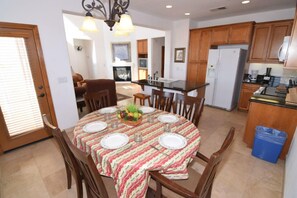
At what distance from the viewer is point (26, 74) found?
239 cm

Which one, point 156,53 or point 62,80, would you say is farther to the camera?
point 156,53

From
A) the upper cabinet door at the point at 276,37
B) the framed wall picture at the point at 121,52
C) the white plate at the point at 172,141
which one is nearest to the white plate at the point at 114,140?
the white plate at the point at 172,141

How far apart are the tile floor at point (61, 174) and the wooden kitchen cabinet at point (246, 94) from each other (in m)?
1.66

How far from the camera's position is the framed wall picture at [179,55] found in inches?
195

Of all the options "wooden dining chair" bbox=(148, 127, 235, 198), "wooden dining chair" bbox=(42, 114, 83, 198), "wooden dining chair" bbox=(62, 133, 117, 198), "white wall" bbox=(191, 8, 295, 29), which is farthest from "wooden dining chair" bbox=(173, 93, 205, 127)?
"white wall" bbox=(191, 8, 295, 29)

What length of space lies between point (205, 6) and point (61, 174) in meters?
4.31

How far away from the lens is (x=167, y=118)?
1.79 metres

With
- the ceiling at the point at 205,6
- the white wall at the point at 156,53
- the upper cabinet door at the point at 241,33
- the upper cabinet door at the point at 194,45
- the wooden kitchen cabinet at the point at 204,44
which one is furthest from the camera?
the white wall at the point at 156,53

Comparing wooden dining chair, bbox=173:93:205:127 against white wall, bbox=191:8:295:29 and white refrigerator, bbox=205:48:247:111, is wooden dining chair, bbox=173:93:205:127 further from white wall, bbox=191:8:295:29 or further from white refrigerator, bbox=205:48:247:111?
white wall, bbox=191:8:295:29

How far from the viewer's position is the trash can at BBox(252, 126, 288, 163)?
78.7 inches

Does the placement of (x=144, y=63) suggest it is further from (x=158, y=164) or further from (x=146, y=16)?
(x=158, y=164)

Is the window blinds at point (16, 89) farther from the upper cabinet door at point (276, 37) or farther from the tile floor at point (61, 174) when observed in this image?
the upper cabinet door at point (276, 37)

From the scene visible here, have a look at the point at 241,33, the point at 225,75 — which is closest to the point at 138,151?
the point at 225,75

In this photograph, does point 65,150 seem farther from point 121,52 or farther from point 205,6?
point 121,52
